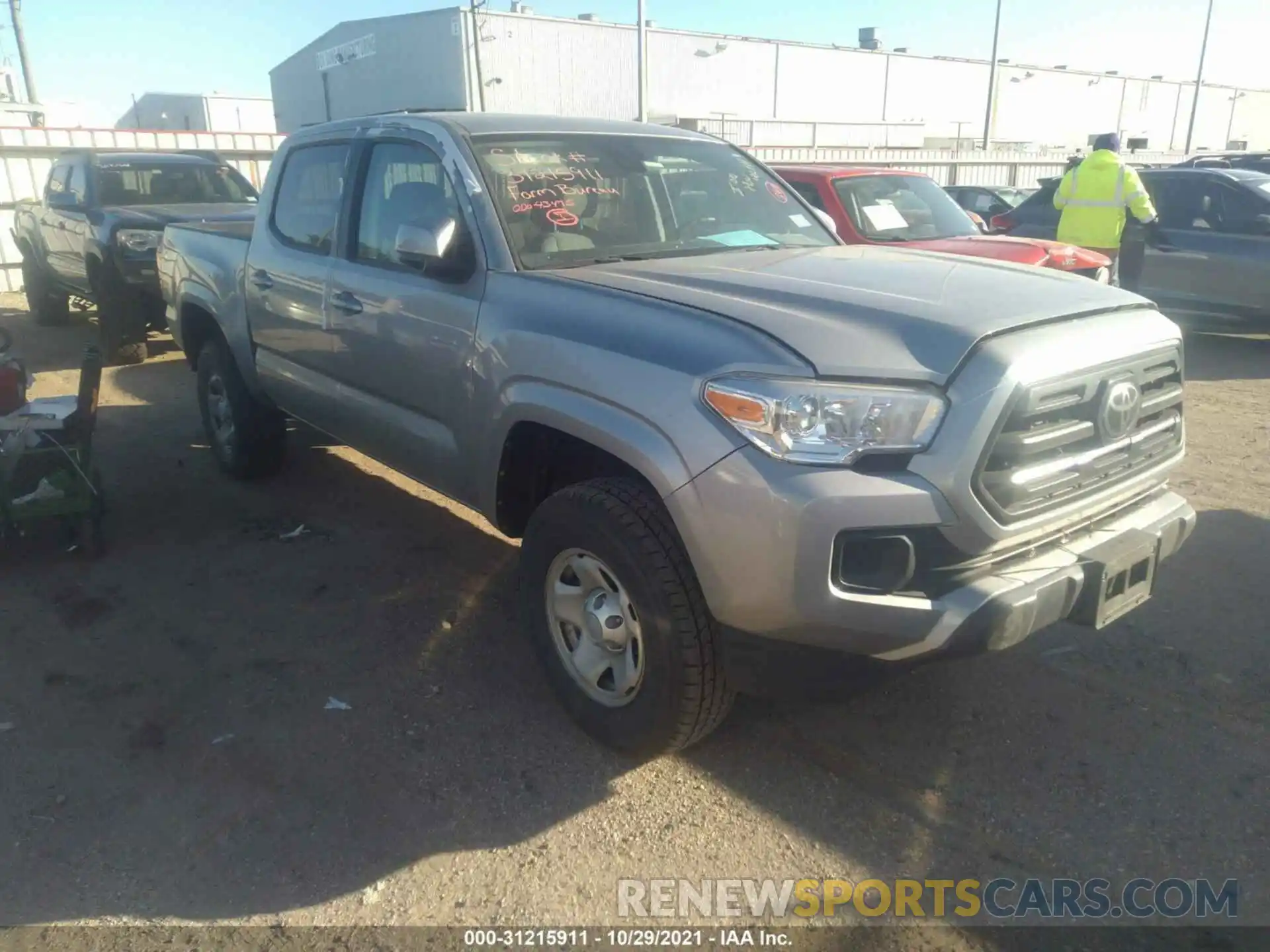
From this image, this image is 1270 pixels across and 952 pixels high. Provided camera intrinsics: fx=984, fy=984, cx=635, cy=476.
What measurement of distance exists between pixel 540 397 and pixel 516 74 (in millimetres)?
40738

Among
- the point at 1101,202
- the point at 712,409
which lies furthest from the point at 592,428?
the point at 1101,202

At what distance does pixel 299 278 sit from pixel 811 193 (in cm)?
468

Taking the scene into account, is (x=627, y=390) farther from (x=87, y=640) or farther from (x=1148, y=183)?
(x=1148, y=183)

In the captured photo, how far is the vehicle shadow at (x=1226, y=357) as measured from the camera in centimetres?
823

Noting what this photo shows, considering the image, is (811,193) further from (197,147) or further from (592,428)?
(197,147)

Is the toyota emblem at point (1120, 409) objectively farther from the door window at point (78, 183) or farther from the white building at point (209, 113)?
the white building at point (209, 113)

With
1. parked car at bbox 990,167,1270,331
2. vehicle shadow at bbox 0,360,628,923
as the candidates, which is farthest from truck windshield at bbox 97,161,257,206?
parked car at bbox 990,167,1270,331

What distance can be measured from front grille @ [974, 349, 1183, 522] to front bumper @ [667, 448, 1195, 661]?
6.8 inches

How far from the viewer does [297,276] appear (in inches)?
176

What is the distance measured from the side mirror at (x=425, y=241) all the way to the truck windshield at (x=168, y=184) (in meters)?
7.83

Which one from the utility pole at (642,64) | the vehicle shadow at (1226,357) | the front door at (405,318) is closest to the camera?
the front door at (405,318)

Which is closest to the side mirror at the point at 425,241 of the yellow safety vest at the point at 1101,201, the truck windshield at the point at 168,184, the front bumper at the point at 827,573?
the front bumper at the point at 827,573

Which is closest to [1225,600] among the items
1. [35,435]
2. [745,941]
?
[745,941]

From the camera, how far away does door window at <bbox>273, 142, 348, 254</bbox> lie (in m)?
4.35
